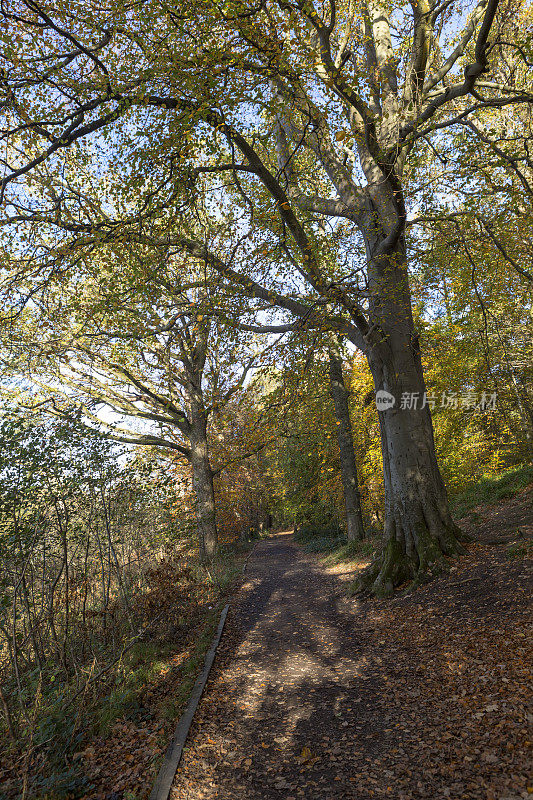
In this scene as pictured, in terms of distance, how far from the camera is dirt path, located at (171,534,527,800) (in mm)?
3188

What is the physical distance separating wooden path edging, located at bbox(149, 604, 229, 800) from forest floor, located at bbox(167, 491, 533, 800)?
84 millimetres

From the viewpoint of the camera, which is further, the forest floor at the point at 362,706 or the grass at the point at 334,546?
the grass at the point at 334,546

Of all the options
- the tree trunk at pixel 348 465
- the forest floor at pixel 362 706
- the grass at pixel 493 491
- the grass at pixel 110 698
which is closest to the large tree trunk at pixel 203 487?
the tree trunk at pixel 348 465

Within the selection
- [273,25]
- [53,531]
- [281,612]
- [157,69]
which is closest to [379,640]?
[281,612]

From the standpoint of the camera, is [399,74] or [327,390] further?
[327,390]

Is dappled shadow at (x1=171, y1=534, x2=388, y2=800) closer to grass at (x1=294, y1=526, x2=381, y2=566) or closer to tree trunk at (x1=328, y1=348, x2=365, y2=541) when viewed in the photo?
grass at (x1=294, y1=526, x2=381, y2=566)

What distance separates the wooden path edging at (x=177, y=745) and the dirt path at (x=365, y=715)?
0.28 ft

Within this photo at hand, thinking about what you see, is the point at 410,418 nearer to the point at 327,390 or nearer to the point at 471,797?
the point at 471,797

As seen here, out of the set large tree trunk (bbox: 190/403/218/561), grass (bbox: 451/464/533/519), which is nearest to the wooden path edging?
large tree trunk (bbox: 190/403/218/561)

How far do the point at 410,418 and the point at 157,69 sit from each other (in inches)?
245

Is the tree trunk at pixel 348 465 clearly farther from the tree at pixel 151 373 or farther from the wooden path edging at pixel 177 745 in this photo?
the wooden path edging at pixel 177 745

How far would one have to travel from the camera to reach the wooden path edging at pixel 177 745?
129 inches

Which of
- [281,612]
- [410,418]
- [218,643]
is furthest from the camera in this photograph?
[281,612]

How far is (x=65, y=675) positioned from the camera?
5.04 meters
